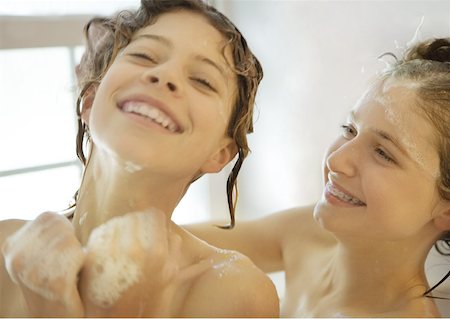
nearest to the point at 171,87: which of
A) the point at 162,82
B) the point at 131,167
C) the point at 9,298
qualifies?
the point at 162,82

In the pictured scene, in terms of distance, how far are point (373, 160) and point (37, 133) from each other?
0.52 meters

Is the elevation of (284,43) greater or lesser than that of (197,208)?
greater

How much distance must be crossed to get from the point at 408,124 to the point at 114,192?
1.54ft

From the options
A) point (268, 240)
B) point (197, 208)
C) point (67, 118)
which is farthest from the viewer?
point (268, 240)

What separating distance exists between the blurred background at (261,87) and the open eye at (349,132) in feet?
0.32

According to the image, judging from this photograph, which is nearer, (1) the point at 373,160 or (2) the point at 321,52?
(1) the point at 373,160

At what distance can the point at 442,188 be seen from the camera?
997 millimetres

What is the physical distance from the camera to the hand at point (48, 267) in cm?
76

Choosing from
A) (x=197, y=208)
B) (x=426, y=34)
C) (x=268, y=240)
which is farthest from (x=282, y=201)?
(x=426, y=34)

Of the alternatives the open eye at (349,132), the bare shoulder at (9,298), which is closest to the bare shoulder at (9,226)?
the bare shoulder at (9,298)

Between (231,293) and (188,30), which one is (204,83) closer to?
(188,30)

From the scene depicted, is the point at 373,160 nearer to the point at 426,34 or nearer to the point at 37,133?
the point at 426,34

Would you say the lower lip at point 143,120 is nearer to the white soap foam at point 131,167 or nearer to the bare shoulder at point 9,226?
the white soap foam at point 131,167

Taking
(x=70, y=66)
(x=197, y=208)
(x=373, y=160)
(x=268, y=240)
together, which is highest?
(x=70, y=66)
